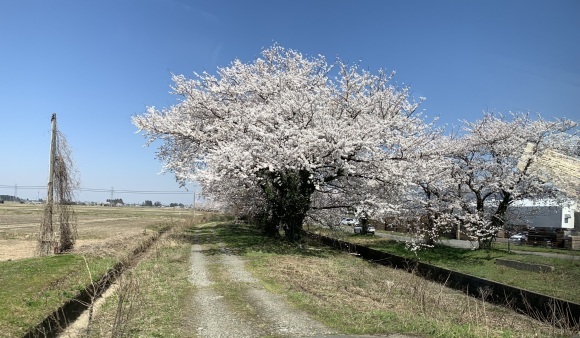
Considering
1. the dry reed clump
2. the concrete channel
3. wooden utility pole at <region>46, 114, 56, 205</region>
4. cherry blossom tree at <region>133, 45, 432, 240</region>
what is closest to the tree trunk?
cherry blossom tree at <region>133, 45, 432, 240</region>

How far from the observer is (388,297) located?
41.0 feet

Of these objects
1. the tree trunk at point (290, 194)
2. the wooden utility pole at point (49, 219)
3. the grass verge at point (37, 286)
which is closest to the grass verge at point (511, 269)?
the tree trunk at point (290, 194)

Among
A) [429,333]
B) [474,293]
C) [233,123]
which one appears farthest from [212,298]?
[233,123]

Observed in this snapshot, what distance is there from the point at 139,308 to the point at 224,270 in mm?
6594

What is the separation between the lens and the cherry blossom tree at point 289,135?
866 inches

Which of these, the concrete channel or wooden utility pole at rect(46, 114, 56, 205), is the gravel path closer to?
the concrete channel

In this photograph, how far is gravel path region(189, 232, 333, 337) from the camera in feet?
27.8

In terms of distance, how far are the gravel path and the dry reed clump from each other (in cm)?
109

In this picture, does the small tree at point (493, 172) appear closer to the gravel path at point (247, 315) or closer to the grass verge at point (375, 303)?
the grass verge at point (375, 303)

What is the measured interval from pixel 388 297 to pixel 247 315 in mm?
4619

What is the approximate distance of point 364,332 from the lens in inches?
323

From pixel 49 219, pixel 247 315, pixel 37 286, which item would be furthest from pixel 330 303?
pixel 49 219

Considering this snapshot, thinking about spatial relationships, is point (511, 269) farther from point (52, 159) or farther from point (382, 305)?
point (52, 159)

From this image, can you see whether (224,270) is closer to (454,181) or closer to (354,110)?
(354,110)
